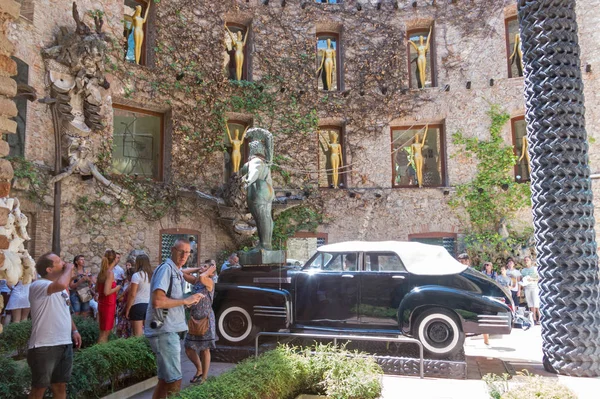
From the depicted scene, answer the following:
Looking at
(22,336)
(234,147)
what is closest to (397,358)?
(22,336)

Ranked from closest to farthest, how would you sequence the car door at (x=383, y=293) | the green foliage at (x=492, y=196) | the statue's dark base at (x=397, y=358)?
the statue's dark base at (x=397, y=358)
the car door at (x=383, y=293)
the green foliage at (x=492, y=196)

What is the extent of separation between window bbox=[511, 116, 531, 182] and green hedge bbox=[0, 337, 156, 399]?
13.1 m

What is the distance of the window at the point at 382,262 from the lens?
7.80m

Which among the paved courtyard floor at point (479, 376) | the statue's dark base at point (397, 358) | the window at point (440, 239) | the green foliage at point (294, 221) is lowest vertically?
the paved courtyard floor at point (479, 376)

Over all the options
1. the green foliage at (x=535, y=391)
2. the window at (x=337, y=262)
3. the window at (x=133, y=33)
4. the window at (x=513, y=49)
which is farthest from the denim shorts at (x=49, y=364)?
the window at (x=513, y=49)

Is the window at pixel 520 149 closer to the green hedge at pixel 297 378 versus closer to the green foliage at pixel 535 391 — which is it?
the green hedge at pixel 297 378

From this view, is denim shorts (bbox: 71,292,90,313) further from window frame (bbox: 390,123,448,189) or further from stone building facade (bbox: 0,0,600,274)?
window frame (bbox: 390,123,448,189)

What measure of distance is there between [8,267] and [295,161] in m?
12.7

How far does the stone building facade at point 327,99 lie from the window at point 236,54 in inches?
4.4

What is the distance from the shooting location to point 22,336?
6949 mm

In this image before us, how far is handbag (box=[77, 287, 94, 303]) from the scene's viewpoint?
954 centimetres

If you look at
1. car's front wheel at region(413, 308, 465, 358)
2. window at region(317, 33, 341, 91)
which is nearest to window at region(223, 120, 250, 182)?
window at region(317, 33, 341, 91)

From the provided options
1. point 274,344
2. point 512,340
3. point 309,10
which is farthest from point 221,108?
point 512,340

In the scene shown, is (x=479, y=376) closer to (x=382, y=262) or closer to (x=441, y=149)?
(x=382, y=262)
